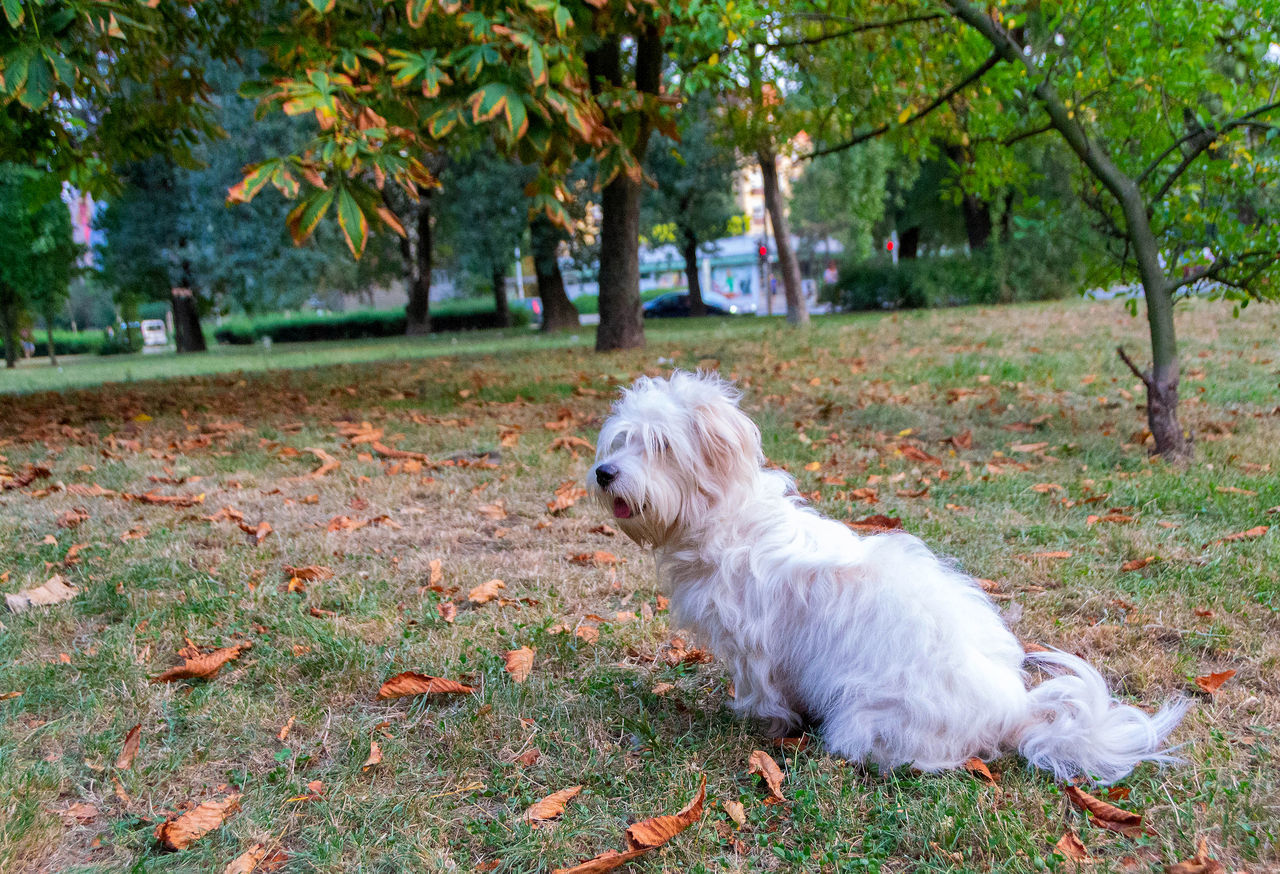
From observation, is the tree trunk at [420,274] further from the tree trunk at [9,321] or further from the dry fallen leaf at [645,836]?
the dry fallen leaf at [645,836]

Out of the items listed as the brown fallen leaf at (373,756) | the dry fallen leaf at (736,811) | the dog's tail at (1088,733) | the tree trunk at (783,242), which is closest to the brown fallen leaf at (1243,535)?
the dog's tail at (1088,733)

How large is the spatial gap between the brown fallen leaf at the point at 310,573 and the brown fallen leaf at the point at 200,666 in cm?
79

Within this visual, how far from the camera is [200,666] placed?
130 inches

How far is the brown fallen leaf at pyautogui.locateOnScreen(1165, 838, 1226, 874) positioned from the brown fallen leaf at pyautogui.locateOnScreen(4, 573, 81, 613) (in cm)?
444

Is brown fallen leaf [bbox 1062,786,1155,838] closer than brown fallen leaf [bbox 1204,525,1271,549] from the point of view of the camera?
Yes

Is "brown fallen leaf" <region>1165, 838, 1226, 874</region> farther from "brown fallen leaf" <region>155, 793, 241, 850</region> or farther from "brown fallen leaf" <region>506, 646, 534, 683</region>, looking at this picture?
"brown fallen leaf" <region>155, 793, 241, 850</region>

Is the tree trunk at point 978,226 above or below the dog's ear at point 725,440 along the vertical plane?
above

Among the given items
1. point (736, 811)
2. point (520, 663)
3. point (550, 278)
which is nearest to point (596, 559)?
point (520, 663)

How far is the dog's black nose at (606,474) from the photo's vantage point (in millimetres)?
2803

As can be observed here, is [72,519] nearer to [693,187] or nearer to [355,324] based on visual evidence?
[693,187]

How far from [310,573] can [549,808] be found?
2290 millimetres

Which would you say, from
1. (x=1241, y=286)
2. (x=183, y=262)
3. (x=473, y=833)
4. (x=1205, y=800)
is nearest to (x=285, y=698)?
(x=473, y=833)

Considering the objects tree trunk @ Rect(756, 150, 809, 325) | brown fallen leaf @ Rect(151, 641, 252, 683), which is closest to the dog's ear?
brown fallen leaf @ Rect(151, 641, 252, 683)

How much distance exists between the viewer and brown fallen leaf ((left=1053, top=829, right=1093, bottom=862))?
218 centimetres
